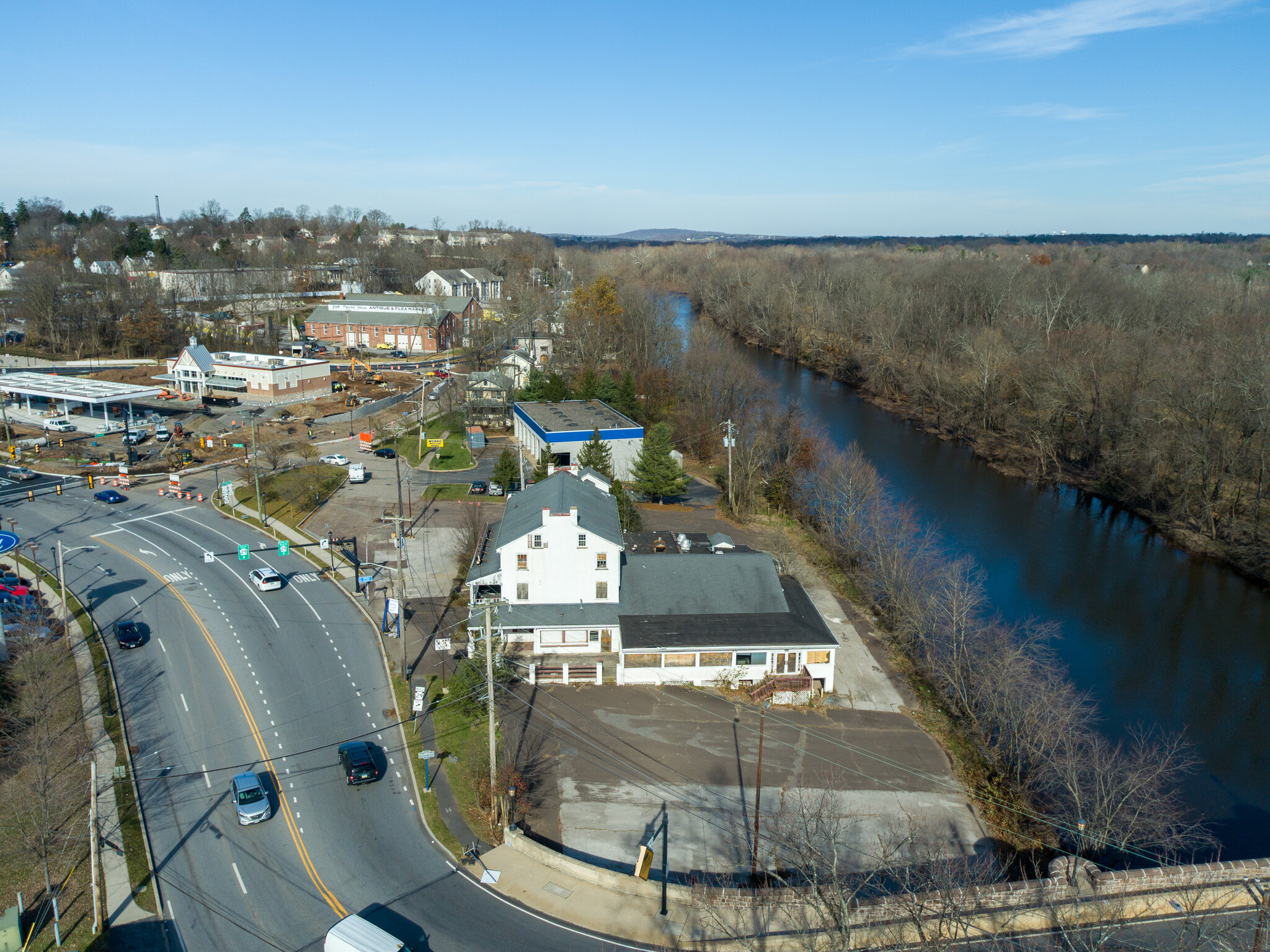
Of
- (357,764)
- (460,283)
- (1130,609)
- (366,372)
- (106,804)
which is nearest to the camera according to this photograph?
(106,804)

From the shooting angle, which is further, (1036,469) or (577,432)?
(1036,469)

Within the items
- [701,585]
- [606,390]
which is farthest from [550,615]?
[606,390]

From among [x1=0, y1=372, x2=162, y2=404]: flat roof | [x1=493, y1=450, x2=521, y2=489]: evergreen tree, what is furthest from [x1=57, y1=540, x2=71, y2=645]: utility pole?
[x1=0, y1=372, x2=162, y2=404]: flat roof

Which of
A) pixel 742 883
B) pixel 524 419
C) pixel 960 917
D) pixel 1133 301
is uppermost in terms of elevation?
pixel 1133 301

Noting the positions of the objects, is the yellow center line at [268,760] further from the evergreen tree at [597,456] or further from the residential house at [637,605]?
the evergreen tree at [597,456]

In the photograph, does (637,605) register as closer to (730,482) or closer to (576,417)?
(730,482)

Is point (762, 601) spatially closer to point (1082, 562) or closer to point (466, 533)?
point (466, 533)

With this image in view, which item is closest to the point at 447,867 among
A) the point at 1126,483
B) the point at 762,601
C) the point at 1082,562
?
the point at 762,601
